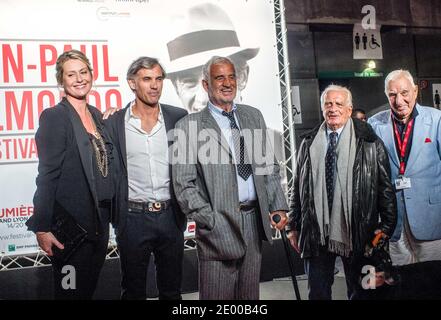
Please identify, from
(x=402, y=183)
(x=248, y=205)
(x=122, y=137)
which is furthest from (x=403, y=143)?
(x=122, y=137)

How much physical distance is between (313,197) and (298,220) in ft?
0.60

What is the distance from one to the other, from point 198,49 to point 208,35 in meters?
0.12

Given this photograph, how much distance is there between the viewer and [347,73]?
3.77 meters

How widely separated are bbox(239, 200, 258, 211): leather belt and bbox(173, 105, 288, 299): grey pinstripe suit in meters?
0.03

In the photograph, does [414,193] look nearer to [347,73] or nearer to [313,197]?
[313,197]

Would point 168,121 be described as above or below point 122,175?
above

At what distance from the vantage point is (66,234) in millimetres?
2602

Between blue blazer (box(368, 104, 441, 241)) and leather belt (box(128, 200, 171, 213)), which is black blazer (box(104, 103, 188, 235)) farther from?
blue blazer (box(368, 104, 441, 241))

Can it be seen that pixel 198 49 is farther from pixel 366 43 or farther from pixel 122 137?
pixel 366 43

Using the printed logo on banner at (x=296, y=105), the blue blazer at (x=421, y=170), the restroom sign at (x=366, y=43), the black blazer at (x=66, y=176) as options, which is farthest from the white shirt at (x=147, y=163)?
the restroom sign at (x=366, y=43)

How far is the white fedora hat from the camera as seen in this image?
3246mm

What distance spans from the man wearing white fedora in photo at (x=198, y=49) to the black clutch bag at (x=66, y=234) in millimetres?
1088

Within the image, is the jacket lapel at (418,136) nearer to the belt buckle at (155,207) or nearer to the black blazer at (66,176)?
the belt buckle at (155,207)
